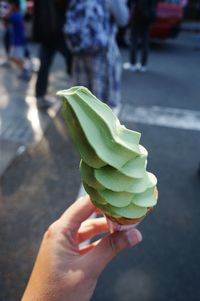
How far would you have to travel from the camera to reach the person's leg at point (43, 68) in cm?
576

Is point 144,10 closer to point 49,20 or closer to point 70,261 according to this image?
point 49,20

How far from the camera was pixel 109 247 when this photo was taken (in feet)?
5.57

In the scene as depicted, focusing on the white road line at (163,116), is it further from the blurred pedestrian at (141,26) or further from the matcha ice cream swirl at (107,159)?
the matcha ice cream swirl at (107,159)

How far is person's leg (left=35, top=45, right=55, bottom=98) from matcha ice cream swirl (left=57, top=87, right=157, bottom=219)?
173 inches

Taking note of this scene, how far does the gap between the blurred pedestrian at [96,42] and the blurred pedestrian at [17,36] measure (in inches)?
109

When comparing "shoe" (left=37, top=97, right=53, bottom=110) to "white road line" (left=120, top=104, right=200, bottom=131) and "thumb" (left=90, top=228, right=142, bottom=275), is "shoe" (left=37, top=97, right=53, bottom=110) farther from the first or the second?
"thumb" (left=90, top=228, right=142, bottom=275)

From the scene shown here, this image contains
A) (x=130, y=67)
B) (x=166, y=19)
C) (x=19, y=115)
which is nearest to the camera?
(x=19, y=115)

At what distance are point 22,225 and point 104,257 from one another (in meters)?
1.92

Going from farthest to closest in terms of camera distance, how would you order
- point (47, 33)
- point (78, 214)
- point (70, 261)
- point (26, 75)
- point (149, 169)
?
point (26, 75) → point (47, 33) → point (149, 169) → point (78, 214) → point (70, 261)

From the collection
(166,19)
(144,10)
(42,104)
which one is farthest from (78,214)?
(166,19)

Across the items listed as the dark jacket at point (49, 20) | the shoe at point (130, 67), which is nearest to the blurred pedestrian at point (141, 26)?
the shoe at point (130, 67)

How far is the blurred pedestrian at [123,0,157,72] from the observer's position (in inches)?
304

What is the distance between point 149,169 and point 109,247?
107 inches

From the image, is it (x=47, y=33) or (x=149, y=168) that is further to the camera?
(x=47, y=33)
